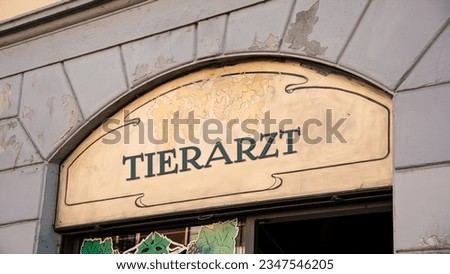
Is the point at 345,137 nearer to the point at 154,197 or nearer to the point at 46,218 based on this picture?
the point at 154,197

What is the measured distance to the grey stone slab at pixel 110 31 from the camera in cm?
821

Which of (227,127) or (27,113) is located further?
(27,113)

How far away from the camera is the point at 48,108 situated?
893 centimetres

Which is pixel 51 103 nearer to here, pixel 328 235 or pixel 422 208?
pixel 328 235

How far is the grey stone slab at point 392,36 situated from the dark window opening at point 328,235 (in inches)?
46.0

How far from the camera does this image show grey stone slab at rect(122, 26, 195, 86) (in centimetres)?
818

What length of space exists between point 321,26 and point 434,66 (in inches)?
42.5

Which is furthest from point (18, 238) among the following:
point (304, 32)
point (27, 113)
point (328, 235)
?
point (304, 32)

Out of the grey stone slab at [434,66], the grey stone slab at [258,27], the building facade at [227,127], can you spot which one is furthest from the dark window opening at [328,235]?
the grey stone slab at [258,27]

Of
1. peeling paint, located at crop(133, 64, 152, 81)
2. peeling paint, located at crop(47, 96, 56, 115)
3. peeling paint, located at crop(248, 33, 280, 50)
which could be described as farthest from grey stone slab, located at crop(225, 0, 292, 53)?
peeling paint, located at crop(47, 96, 56, 115)

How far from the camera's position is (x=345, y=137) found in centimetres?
713

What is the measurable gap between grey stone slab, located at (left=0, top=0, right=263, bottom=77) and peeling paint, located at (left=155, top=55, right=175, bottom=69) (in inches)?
10.9

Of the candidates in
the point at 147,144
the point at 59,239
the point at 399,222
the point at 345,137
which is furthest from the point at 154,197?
the point at 399,222

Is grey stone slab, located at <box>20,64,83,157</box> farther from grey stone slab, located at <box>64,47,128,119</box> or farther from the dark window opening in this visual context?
the dark window opening
